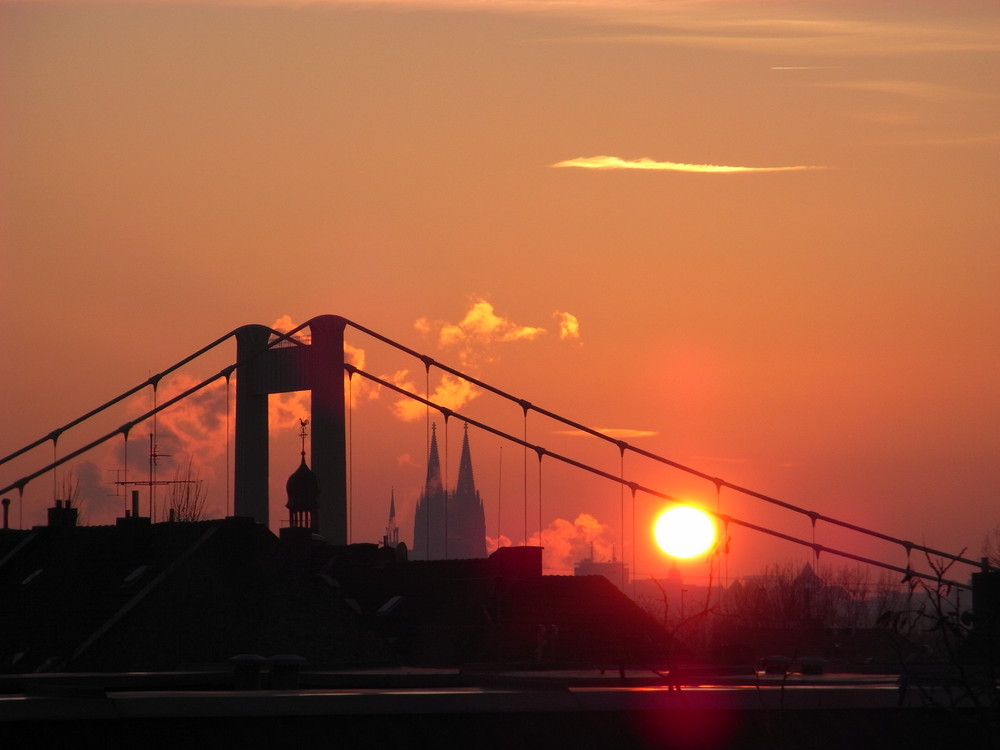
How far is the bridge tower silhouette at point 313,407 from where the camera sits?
82.7m

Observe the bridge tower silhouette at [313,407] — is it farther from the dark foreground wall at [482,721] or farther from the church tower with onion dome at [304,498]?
the dark foreground wall at [482,721]

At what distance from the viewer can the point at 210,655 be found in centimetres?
5681

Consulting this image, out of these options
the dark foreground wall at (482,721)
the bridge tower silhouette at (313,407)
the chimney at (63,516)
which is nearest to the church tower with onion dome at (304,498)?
the bridge tower silhouette at (313,407)

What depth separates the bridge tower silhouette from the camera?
82688 millimetres

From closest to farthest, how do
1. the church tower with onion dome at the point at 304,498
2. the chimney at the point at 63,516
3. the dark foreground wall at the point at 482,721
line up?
the dark foreground wall at the point at 482,721, the chimney at the point at 63,516, the church tower with onion dome at the point at 304,498

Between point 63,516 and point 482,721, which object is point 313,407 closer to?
point 63,516

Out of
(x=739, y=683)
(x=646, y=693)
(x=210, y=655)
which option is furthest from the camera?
(x=210, y=655)

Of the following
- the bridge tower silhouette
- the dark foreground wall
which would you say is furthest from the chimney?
the dark foreground wall

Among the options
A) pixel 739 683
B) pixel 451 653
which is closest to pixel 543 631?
pixel 451 653

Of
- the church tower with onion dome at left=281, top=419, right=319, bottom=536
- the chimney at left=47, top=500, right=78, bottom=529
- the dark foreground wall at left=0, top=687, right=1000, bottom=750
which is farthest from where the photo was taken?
the church tower with onion dome at left=281, top=419, right=319, bottom=536

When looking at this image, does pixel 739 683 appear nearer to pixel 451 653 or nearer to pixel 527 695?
pixel 527 695

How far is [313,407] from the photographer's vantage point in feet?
277

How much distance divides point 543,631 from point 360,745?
4623 centimetres

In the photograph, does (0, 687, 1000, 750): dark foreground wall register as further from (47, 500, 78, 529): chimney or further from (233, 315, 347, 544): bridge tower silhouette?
(233, 315, 347, 544): bridge tower silhouette
